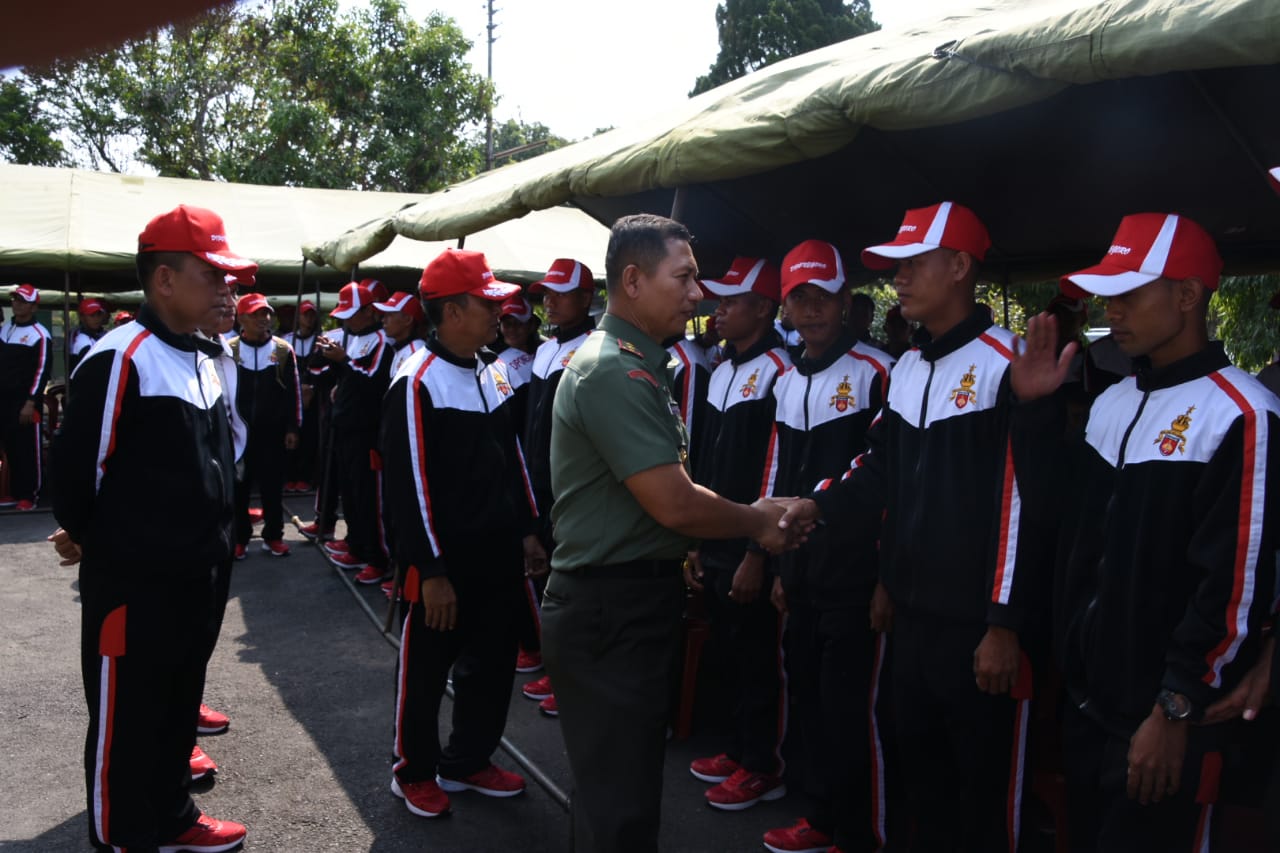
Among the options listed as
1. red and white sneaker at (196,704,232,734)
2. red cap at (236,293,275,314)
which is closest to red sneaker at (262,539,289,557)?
red cap at (236,293,275,314)

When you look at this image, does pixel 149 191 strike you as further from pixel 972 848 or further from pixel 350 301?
pixel 972 848

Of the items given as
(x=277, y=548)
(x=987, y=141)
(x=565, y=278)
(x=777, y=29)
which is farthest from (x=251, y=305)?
(x=777, y=29)

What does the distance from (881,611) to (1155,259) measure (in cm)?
147

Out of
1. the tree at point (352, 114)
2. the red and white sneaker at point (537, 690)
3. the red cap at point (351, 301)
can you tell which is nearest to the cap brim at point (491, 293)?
the red and white sneaker at point (537, 690)

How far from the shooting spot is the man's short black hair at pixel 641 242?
2992mm

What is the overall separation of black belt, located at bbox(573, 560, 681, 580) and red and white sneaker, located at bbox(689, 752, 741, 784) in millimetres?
Result: 2016

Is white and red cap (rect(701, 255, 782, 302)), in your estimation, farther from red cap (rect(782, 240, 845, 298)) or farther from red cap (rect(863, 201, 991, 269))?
red cap (rect(863, 201, 991, 269))

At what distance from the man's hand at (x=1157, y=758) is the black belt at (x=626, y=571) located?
1301 millimetres

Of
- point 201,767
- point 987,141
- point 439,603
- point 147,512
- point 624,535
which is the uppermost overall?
point 987,141

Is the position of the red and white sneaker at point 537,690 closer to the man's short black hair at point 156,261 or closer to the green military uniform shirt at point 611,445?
the green military uniform shirt at point 611,445

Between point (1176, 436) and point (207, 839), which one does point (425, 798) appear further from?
point (1176, 436)

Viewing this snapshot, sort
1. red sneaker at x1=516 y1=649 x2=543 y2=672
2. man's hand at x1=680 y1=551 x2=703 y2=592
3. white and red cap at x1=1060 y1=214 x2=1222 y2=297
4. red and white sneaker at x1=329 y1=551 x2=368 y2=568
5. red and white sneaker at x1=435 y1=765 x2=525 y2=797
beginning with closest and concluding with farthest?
white and red cap at x1=1060 y1=214 x2=1222 y2=297 < red and white sneaker at x1=435 y1=765 x2=525 y2=797 < man's hand at x1=680 y1=551 x2=703 y2=592 < red sneaker at x1=516 y1=649 x2=543 y2=672 < red and white sneaker at x1=329 y1=551 x2=368 y2=568

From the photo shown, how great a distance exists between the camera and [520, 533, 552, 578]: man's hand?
4.50 m

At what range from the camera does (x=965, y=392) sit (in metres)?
3.24
